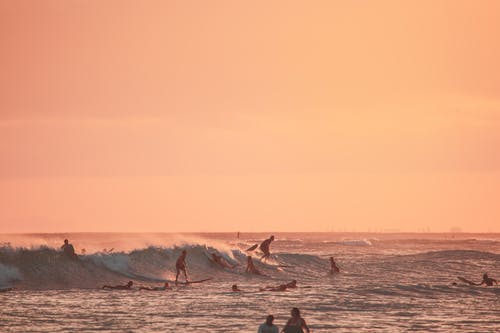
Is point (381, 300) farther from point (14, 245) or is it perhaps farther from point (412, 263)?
point (412, 263)

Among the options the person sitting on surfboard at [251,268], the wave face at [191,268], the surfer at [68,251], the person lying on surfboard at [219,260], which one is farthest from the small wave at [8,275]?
the person sitting on surfboard at [251,268]

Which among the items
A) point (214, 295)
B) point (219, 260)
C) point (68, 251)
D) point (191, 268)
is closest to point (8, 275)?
point (68, 251)

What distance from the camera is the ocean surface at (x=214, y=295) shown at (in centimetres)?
2734

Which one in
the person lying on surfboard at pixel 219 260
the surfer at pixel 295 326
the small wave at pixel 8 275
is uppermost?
the person lying on surfboard at pixel 219 260

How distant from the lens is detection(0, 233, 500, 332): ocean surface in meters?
27.3

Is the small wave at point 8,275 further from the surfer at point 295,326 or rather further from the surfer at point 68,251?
the surfer at point 295,326

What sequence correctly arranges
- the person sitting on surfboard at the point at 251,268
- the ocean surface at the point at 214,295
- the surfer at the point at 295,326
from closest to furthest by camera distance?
the surfer at the point at 295,326 → the ocean surface at the point at 214,295 → the person sitting on surfboard at the point at 251,268

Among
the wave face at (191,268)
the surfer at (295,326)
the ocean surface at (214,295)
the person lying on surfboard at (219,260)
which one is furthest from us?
the person lying on surfboard at (219,260)

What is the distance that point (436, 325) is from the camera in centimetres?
2750

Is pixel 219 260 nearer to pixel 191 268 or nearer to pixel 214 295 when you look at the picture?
pixel 191 268

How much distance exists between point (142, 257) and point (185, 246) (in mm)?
6637

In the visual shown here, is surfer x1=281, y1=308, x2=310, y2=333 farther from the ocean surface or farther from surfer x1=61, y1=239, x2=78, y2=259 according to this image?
surfer x1=61, y1=239, x2=78, y2=259

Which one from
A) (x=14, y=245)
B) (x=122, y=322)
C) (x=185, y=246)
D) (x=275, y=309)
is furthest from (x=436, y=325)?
(x=185, y=246)

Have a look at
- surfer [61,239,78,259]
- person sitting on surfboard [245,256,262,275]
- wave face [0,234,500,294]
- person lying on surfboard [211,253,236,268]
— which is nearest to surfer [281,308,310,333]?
wave face [0,234,500,294]
